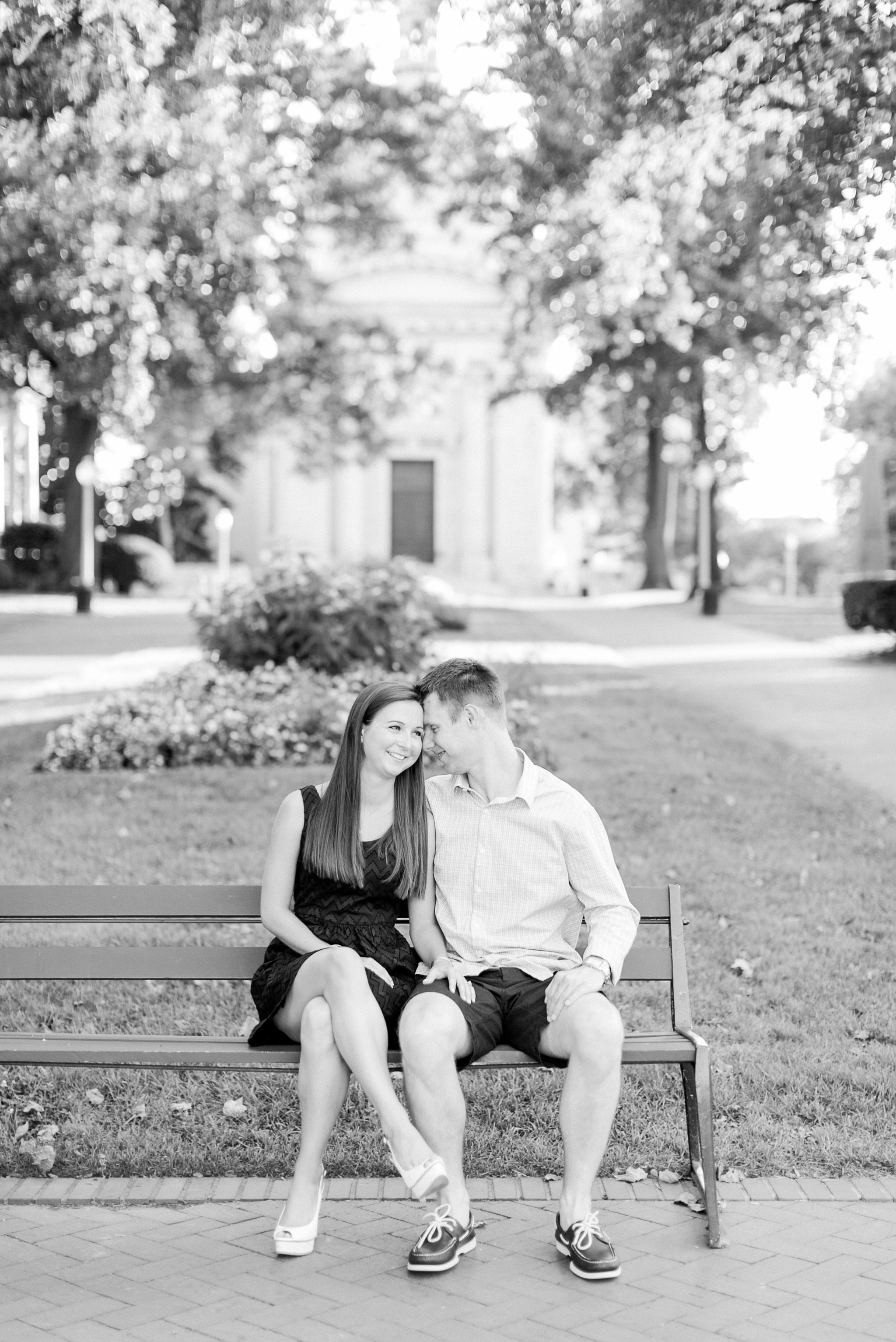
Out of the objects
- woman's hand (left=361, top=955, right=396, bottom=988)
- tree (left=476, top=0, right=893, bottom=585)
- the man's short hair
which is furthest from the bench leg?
tree (left=476, top=0, right=893, bottom=585)

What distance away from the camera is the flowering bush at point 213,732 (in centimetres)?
1111

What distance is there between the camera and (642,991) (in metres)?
6.17

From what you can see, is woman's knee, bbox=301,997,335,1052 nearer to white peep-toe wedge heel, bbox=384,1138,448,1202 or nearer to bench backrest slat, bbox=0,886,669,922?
white peep-toe wedge heel, bbox=384,1138,448,1202

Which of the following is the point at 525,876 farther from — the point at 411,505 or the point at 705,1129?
the point at 411,505

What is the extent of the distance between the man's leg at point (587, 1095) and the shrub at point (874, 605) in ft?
63.7

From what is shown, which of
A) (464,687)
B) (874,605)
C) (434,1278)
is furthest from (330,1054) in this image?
(874,605)

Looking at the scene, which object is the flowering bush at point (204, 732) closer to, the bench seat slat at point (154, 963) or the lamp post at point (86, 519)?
the bench seat slat at point (154, 963)

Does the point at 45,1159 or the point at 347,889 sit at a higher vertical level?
the point at 347,889

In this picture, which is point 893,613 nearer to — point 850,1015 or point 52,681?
point 52,681

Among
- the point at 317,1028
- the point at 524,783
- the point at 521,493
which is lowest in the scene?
the point at 317,1028

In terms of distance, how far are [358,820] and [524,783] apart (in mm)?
476

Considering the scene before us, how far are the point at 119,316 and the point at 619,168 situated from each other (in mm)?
12741

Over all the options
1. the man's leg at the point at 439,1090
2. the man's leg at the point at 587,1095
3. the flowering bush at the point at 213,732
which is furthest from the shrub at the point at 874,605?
the man's leg at the point at 439,1090

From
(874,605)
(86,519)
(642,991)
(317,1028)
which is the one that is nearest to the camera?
(317,1028)
